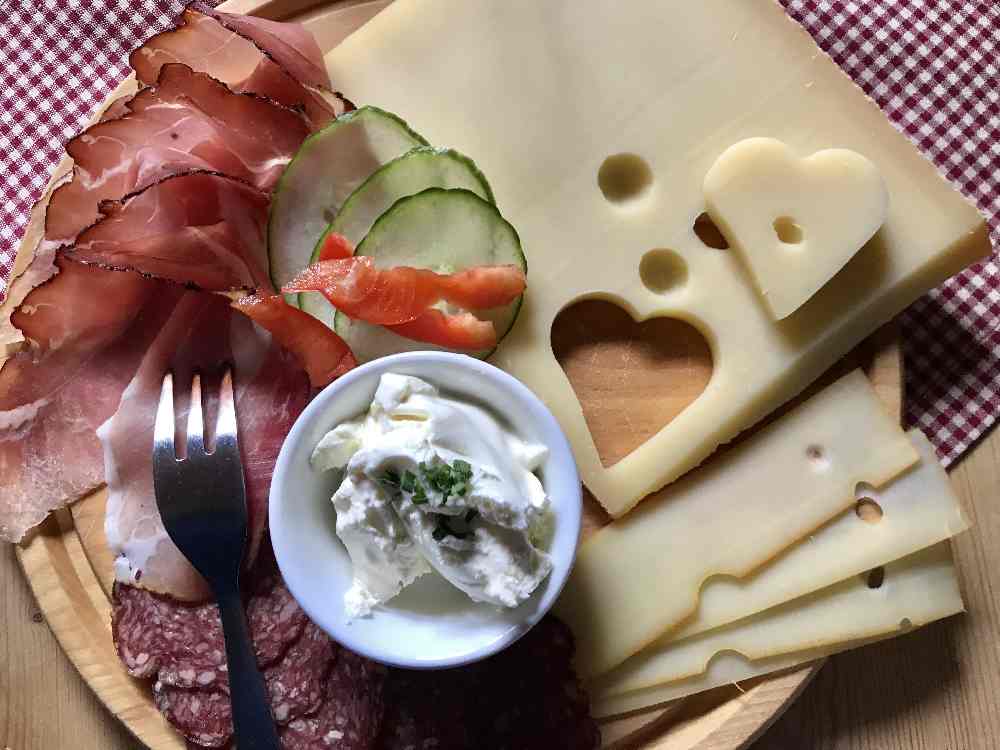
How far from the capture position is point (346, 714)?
1.78 metres

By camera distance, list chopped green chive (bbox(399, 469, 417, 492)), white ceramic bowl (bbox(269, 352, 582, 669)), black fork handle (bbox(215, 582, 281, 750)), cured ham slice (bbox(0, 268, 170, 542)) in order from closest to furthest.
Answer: chopped green chive (bbox(399, 469, 417, 492)) < white ceramic bowl (bbox(269, 352, 582, 669)) < black fork handle (bbox(215, 582, 281, 750)) < cured ham slice (bbox(0, 268, 170, 542))

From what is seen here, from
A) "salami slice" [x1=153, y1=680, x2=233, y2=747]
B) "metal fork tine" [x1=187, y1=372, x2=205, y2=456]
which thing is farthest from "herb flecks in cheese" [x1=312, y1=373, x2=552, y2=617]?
"salami slice" [x1=153, y1=680, x2=233, y2=747]

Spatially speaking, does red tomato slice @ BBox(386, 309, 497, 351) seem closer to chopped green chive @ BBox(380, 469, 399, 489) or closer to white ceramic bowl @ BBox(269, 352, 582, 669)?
white ceramic bowl @ BBox(269, 352, 582, 669)

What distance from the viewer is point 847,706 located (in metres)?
1.95

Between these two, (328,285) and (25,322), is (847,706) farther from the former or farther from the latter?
(25,322)

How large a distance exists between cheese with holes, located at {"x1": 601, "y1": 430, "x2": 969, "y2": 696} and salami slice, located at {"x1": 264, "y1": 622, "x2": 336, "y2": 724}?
53 cm

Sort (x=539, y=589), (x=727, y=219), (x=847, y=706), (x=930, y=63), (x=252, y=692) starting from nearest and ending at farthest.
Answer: (x=539, y=589) → (x=252, y=692) → (x=727, y=219) → (x=847, y=706) → (x=930, y=63)

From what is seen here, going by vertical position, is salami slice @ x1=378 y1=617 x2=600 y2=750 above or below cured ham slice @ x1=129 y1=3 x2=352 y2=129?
below

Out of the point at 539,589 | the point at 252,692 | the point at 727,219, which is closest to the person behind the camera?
the point at 539,589

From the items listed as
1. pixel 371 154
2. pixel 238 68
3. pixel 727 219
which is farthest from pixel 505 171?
pixel 238 68

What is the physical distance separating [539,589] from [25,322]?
1142mm

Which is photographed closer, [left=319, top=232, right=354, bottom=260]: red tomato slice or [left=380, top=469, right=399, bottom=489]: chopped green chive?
[left=380, top=469, right=399, bottom=489]: chopped green chive

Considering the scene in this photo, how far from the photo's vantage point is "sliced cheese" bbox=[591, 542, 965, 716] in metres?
1.78

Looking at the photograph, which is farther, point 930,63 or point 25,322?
point 930,63
